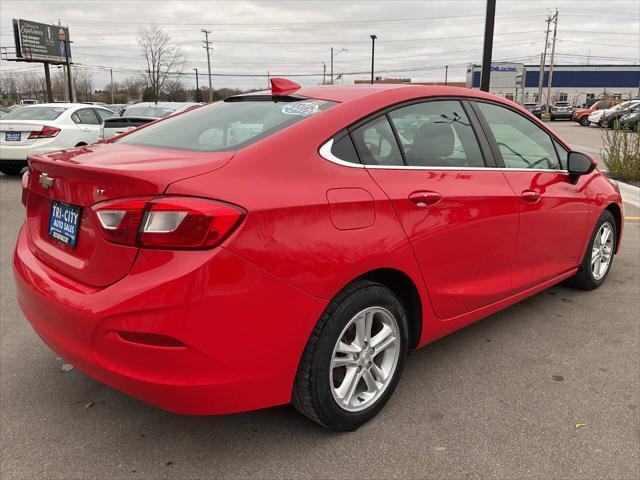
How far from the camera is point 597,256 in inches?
173

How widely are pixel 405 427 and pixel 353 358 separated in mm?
457

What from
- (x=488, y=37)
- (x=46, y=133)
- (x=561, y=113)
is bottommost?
(x=561, y=113)

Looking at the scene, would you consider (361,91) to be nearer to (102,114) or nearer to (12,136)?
(12,136)

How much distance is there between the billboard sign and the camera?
45312 mm

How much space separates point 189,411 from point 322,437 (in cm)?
74

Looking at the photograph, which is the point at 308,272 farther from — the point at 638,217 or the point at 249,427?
the point at 638,217

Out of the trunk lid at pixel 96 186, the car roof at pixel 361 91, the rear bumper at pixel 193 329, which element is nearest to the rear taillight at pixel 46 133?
the car roof at pixel 361 91

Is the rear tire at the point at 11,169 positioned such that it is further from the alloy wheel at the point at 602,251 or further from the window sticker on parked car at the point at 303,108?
the alloy wheel at the point at 602,251

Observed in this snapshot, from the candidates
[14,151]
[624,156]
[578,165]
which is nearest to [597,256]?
[578,165]

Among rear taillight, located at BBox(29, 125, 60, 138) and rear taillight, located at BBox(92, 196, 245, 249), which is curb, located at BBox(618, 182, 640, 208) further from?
rear taillight, located at BBox(29, 125, 60, 138)

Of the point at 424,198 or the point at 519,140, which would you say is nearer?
the point at 424,198

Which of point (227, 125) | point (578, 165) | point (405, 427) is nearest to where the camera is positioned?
point (405, 427)

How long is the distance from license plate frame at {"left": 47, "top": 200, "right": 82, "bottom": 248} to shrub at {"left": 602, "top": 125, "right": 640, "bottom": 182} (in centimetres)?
1003

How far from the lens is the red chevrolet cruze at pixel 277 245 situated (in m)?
1.91
